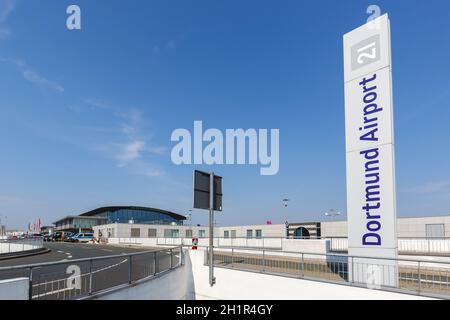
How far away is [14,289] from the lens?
6457 mm

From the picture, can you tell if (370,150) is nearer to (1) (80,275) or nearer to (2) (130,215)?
(1) (80,275)

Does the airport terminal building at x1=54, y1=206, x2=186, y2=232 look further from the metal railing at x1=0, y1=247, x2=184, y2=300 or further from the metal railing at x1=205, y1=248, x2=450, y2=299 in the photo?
the metal railing at x1=0, y1=247, x2=184, y2=300

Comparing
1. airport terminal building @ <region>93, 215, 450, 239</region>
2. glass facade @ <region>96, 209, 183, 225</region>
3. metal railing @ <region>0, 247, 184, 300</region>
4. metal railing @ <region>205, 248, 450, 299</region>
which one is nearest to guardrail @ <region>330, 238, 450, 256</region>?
airport terminal building @ <region>93, 215, 450, 239</region>

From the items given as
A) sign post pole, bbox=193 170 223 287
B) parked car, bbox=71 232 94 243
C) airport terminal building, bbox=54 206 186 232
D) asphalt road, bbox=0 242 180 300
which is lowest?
parked car, bbox=71 232 94 243

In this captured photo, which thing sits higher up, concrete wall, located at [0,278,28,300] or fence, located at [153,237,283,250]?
concrete wall, located at [0,278,28,300]

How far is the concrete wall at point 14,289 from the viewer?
6.21 meters

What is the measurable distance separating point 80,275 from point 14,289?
7.86 ft

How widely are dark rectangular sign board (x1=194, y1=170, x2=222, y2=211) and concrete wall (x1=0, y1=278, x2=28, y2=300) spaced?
22.7 ft

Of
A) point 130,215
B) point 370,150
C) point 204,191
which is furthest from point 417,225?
point 130,215

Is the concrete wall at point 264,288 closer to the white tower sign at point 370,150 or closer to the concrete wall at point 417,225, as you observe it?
the white tower sign at point 370,150

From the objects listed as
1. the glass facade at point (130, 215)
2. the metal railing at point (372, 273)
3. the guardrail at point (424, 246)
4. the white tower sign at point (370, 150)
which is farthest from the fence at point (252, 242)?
the glass facade at point (130, 215)

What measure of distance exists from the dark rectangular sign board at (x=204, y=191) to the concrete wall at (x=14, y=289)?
6917 millimetres

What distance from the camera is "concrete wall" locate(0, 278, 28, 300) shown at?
6211mm
